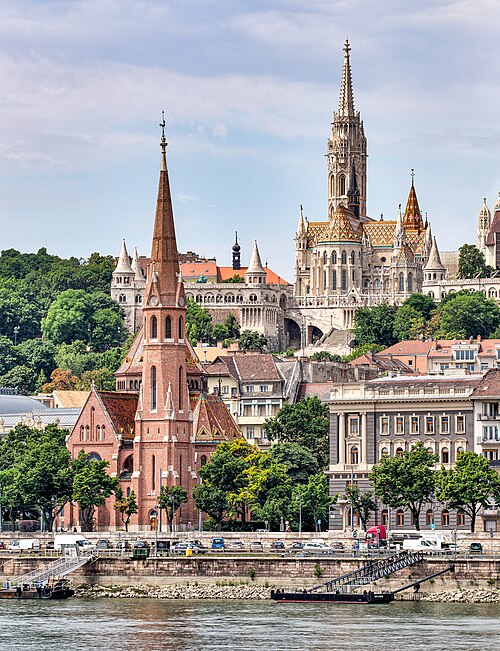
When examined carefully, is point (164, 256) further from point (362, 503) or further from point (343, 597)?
point (343, 597)

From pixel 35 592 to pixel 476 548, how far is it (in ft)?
76.4

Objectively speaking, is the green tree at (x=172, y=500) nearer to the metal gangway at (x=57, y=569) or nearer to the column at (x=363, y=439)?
the column at (x=363, y=439)

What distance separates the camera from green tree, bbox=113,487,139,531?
529 feet

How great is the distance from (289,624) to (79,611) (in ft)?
40.2

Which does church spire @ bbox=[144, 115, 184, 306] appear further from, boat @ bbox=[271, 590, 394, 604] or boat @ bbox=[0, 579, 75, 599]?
boat @ bbox=[271, 590, 394, 604]

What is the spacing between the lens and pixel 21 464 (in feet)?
523

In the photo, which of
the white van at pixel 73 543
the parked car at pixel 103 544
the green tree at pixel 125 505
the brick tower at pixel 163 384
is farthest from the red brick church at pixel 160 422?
the parked car at pixel 103 544

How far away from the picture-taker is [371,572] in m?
124

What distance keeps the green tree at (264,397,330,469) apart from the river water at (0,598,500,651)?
48.8 meters

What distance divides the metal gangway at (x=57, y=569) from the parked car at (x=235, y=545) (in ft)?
26.1

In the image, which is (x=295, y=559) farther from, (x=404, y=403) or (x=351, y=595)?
(x=404, y=403)

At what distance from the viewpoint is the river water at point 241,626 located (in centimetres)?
10731

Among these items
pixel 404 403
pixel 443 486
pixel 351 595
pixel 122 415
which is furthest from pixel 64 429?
pixel 351 595

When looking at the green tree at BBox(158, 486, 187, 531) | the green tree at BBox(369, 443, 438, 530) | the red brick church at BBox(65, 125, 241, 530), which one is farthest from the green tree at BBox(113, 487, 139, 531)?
the green tree at BBox(369, 443, 438, 530)
